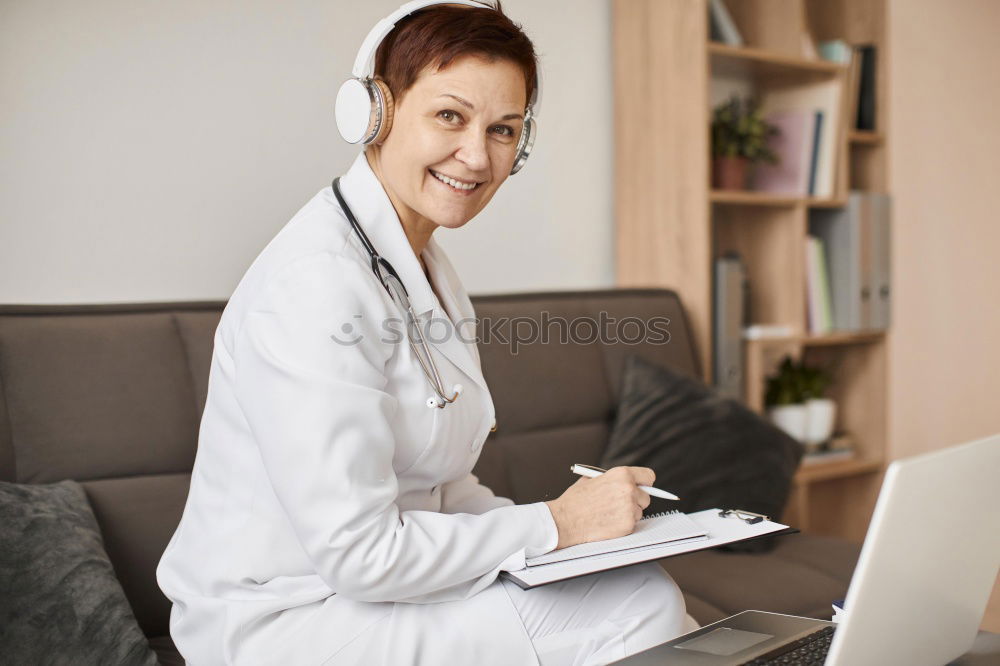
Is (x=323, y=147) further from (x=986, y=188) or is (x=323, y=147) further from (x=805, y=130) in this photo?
(x=986, y=188)

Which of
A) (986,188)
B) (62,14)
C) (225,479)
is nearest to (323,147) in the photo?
(62,14)

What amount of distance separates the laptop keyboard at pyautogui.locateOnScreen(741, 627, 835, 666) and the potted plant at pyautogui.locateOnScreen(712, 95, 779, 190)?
1.91 metres

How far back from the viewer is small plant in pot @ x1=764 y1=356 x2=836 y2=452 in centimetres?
291

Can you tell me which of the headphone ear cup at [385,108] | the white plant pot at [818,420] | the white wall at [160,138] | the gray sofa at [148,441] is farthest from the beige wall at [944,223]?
the headphone ear cup at [385,108]

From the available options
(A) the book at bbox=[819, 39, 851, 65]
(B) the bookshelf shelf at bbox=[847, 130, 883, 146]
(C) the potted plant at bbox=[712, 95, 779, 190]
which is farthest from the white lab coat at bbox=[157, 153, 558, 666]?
(A) the book at bbox=[819, 39, 851, 65]

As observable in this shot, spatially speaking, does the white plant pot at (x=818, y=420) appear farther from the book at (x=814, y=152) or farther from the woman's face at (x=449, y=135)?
the woman's face at (x=449, y=135)

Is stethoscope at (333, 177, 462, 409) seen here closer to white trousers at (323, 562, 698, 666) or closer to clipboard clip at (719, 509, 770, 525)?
white trousers at (323, 562, 698, 666)

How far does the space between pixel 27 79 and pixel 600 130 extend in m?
1.61

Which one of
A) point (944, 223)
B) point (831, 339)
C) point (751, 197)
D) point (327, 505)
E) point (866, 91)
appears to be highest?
point (866, 91)

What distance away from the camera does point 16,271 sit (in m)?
1.90

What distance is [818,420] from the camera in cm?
296

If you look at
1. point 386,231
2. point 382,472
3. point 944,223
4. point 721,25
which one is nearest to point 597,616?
point 382,472

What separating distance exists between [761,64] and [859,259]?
2.31 feet

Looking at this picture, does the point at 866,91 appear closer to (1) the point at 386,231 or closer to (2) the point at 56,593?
(1) the point at 386,231
